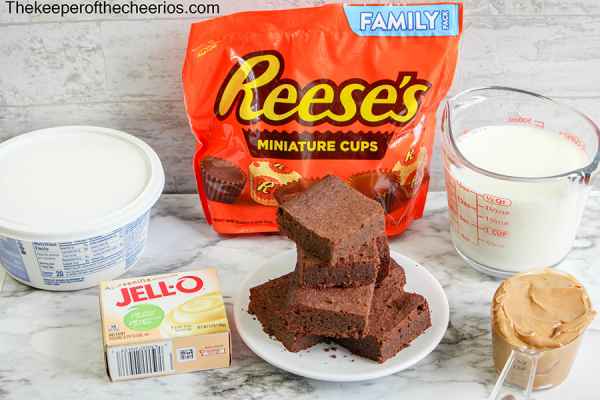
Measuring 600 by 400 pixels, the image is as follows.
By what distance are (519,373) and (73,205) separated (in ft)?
2.10

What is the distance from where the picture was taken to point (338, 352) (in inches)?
43.4

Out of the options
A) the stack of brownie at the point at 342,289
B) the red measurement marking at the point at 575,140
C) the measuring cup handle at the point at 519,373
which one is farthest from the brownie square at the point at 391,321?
the red measurement marking at the point at 575,140

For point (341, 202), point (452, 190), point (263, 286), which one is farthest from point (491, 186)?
point (263, 286)

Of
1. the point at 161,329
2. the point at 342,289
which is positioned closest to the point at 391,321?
the point at 342,289

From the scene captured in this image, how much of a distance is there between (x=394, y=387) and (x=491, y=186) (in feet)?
1.02

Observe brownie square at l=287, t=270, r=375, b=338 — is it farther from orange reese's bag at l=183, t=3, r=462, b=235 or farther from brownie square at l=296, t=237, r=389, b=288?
→ orange reese's bag at l=183, t=3, r=462, b=235

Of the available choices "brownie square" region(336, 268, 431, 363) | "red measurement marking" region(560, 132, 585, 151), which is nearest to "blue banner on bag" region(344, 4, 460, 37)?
"red measurement marking" region(560, 132, 585, 151)

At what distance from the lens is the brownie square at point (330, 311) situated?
41.3 inches

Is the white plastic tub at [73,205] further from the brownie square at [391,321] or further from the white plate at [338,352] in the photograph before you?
the brownie square at [391,321]

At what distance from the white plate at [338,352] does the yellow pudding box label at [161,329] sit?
0.15 feet

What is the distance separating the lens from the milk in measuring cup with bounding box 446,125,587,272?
3.79ft

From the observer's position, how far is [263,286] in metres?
1.15

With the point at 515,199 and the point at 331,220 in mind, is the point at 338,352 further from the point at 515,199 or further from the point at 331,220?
the point at 515,199

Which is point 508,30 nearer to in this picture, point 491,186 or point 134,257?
point 491,186
